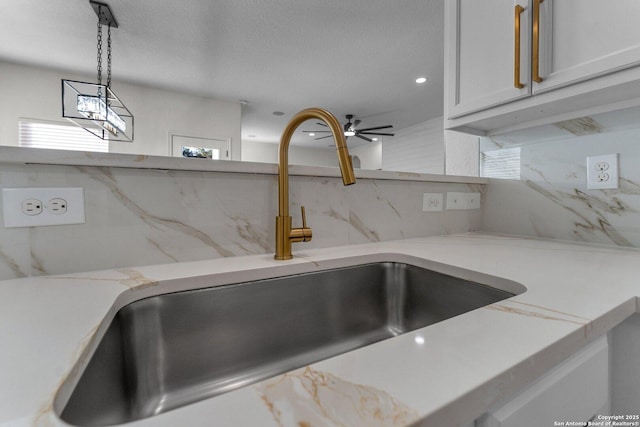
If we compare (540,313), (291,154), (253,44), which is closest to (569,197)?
(540,313)

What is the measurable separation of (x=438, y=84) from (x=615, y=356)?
3931mm

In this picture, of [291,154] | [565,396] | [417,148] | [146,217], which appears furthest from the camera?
[291,154]

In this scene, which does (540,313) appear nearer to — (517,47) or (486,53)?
(517,47)

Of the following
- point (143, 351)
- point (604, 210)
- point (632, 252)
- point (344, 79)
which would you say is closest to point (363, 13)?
point (344, 79)

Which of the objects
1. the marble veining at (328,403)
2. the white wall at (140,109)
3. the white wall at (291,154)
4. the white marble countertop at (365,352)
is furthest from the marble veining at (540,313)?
the white wall at (291,154)

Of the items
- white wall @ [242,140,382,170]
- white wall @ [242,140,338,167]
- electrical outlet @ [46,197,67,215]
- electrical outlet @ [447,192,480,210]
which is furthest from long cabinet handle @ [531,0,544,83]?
white wall @ [242,140,382,170]

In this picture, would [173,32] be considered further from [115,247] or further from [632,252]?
[632,252]

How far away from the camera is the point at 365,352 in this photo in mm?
298

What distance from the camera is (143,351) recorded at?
0.53 meters

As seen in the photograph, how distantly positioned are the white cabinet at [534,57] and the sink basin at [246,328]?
0.65m

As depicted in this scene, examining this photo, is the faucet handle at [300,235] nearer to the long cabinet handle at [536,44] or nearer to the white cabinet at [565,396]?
the white cabinet at [565,396]

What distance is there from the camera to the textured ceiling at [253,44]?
2334 millimetres

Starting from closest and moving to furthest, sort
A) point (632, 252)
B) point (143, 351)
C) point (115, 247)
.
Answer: point (143, 351) < point (115, 247) < point (632, 252)

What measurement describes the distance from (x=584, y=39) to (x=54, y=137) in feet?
15.8
